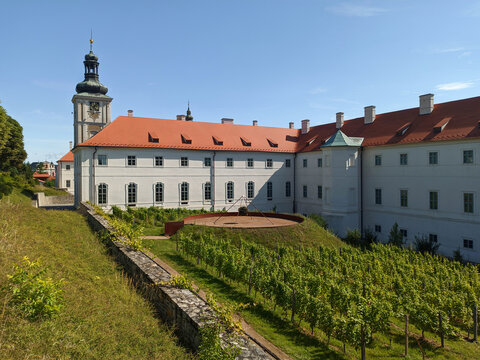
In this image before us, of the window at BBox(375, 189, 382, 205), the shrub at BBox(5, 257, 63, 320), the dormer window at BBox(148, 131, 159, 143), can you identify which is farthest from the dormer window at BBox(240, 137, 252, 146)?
the shrub at BBox(5, 257, 63, 320)

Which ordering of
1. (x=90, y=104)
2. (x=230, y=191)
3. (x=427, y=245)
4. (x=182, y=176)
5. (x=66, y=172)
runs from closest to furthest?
(x=427, y=245) < (x=182, y=176) < (x=230, y=191) < (x=90, y=104) < (x=66, y=172)

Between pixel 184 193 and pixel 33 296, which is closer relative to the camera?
pixel 33 296

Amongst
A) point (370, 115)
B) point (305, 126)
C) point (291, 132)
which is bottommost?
point (291, 132)

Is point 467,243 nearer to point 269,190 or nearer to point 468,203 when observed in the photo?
point 468,203

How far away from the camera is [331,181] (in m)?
32.8

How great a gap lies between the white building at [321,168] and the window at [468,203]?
0.07 metres

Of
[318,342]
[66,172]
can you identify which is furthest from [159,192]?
[66,172]

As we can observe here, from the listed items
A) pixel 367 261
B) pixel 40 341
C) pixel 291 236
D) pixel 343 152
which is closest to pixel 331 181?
pixel 343 152

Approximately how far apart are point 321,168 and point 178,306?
31.8 metres

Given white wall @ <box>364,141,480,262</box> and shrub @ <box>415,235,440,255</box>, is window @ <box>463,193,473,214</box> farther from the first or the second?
shrub @ <box>415,235,440,255</box>

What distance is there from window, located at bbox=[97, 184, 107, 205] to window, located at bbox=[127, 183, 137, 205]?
222 cm

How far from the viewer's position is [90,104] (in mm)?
48688

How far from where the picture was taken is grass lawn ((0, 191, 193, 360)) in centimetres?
528

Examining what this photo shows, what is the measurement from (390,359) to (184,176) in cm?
2912
